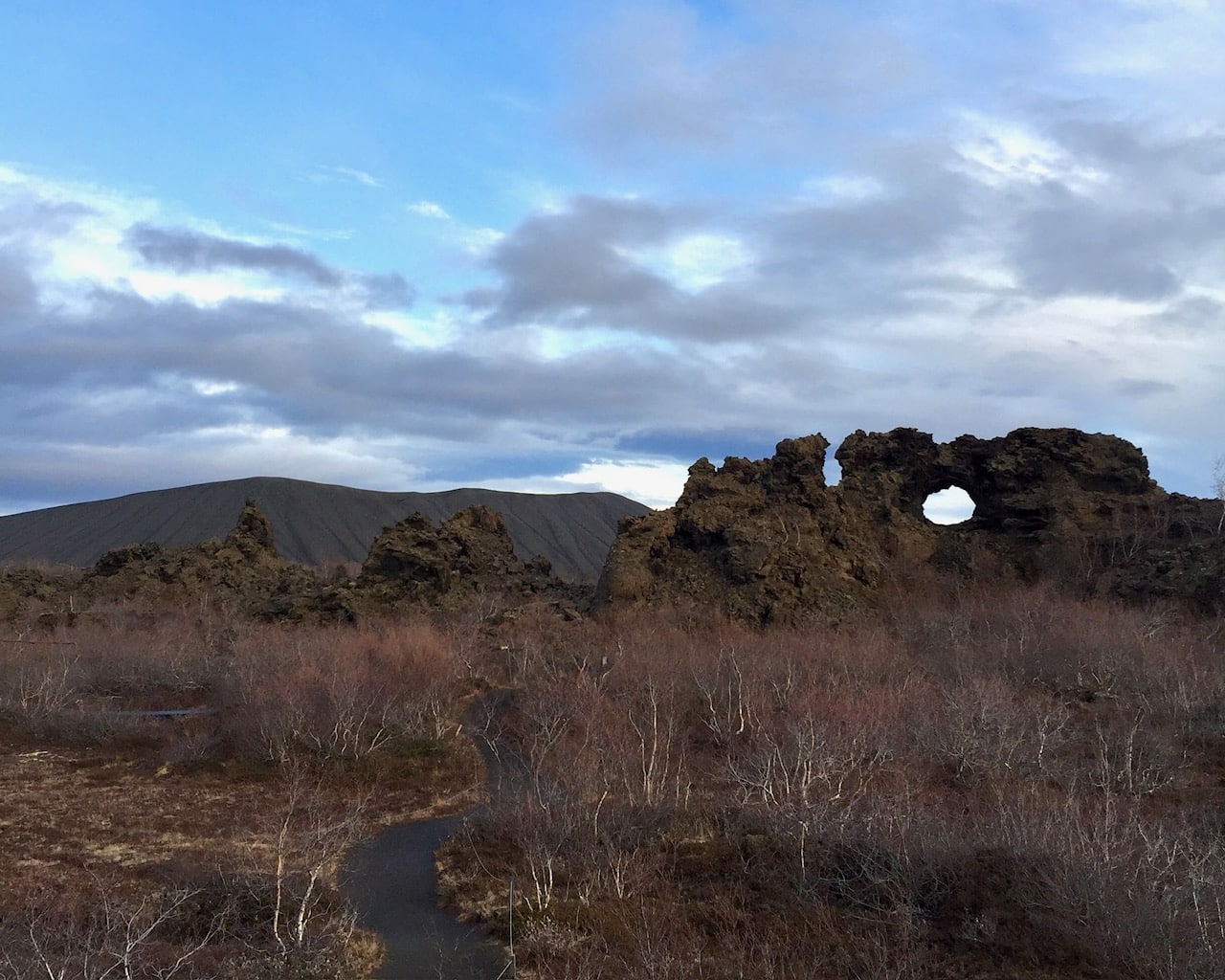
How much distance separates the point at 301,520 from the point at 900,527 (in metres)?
73.8

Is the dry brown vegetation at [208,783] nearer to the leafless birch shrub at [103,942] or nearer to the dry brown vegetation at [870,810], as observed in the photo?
the leafless birch shrub at [103,942]

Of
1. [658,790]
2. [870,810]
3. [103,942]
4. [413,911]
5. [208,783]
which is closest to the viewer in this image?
[103,942]

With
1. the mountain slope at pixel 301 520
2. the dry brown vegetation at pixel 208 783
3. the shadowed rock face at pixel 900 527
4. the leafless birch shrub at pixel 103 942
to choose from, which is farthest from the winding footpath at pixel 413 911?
the mountain slope at pixel 301 520

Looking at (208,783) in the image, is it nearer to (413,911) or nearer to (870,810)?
(413,911)

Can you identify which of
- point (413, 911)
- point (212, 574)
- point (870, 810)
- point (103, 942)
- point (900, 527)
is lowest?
point (413, 911)

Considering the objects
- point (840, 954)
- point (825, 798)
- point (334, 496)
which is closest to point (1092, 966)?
point (840, 954)

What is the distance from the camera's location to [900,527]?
36875mm

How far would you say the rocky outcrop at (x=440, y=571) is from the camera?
3600cm

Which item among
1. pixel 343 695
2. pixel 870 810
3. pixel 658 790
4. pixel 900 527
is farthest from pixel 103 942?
pixel 900 527

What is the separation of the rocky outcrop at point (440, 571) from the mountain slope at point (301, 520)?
4853 centimetres

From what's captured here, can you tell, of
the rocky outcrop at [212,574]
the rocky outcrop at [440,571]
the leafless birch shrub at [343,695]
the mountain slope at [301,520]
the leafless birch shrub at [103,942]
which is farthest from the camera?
the mountain slope at [301,520]

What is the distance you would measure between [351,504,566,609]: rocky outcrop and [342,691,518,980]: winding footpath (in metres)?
19.0

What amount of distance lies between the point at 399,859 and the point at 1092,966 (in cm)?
956

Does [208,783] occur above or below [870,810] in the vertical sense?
below
